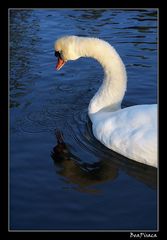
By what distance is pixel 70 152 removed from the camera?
6.55 meters

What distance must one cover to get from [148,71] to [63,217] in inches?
190

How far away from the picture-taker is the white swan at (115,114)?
19.1 ft

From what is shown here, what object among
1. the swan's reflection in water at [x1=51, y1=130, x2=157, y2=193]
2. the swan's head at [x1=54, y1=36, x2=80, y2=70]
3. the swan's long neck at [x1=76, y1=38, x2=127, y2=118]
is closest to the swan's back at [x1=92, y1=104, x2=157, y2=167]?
the swan's reflection in water at [x1=51, y1=130, x2=157, y2=193]

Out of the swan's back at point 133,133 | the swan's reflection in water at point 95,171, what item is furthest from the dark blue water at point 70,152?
the swan's back at point 133,133

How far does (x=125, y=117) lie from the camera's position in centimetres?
616

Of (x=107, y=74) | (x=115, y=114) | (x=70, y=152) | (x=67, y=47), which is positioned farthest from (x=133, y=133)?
(x=67, y=47)

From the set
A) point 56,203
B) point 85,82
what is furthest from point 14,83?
point 56,203

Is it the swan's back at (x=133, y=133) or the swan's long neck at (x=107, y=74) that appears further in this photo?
the swan's long neck at (x=107, y=74)

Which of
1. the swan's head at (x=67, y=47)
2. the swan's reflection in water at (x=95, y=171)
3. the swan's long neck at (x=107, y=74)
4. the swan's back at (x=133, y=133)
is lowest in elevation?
the swan's reflection in water at (x=95, y=171)

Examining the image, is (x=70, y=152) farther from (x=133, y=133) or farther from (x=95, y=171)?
(x=133, y=133)

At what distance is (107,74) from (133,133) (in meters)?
1.62

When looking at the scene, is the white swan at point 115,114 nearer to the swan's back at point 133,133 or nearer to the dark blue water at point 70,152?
the swan's back at point 133,133

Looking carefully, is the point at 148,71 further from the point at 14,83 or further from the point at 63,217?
the point at 63,217

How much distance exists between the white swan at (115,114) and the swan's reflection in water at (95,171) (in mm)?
124
